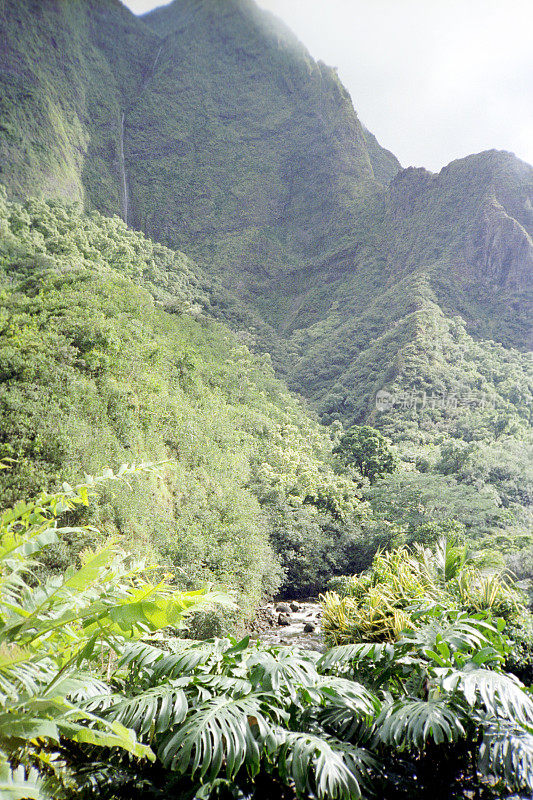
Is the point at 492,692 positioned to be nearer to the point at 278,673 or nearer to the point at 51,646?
the point at 278,673

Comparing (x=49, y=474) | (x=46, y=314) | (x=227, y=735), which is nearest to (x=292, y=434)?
(x=46, y=314)

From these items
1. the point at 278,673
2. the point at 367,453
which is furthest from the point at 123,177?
the point at 278,673

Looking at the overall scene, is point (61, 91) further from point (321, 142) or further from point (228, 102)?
point (321, 142)

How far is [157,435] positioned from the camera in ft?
42.5

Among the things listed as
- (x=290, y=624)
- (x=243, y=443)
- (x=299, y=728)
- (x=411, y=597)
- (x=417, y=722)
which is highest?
(x=417, y=722)

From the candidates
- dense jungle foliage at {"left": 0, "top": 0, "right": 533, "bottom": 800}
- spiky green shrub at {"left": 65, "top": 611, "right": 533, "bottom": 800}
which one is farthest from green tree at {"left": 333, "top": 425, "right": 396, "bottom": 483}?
spiky green shrub at {"left": 65, "top": 611, "right": 533, "bottom": 800}

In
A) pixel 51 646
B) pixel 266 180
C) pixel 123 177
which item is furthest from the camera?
pixel 266 180

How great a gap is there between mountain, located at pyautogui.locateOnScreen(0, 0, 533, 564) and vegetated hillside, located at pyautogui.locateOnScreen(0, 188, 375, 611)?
6613mm

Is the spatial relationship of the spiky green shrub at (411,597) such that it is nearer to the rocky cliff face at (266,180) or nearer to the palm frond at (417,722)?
the palm frond at (417,722)

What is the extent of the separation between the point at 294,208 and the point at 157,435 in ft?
192

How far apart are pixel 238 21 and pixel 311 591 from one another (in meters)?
93.4

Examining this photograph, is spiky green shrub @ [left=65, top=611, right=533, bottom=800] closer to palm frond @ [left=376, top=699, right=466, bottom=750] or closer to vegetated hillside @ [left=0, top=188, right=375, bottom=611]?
palm frond @ [left=376, top=699, right=466, bottom=750]

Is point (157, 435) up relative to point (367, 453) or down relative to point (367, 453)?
down

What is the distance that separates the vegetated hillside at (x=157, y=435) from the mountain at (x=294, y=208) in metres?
6.61
